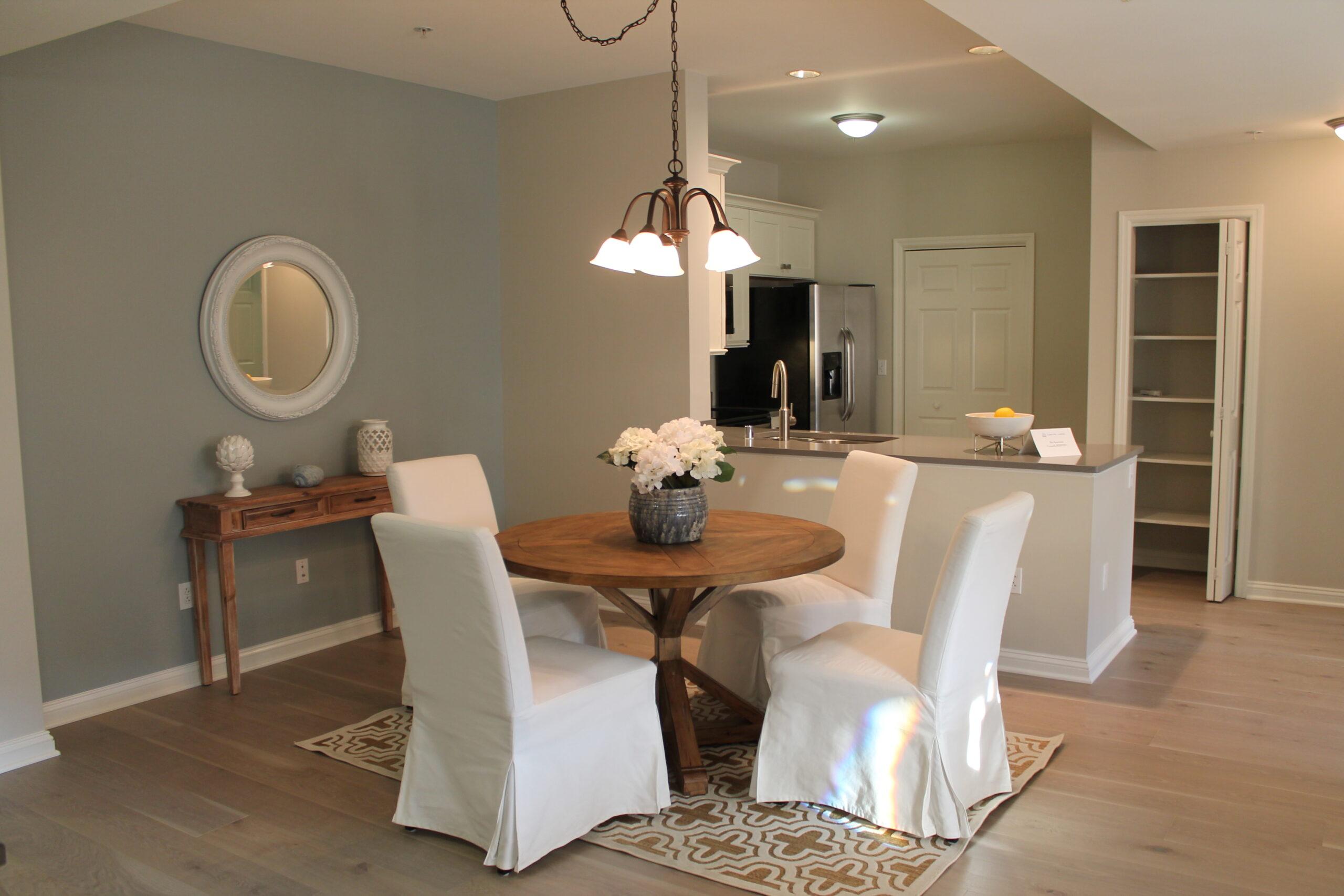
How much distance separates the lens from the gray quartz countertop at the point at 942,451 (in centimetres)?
397

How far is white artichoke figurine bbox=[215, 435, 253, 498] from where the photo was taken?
396cm

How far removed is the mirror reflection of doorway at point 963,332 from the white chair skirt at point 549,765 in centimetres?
463

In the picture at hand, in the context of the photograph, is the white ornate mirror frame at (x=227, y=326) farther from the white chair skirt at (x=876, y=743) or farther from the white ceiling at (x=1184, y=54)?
the white ceiling at (x=1184, y=54)

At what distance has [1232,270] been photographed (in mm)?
5023

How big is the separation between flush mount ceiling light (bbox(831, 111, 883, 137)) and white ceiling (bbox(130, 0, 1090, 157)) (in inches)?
3.1

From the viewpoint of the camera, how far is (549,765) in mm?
2617

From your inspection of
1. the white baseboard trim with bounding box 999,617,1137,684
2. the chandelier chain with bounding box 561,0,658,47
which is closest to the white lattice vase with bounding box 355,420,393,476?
the chandelier chain with bounding box 561,0,658,47

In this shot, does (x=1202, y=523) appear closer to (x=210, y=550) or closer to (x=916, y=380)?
(x=916, y=380)

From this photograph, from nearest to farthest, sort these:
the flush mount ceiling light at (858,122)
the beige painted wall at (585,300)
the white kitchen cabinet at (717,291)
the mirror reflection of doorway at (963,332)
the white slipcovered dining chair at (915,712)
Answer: the white slipcovered dining chair at (915,712) → the beige painted wall at (585,300) → the white kitchen cabinet at (717,291) → the flush mount ceiling light at (858,122) → the mirror reflection of doorway at (963,332)

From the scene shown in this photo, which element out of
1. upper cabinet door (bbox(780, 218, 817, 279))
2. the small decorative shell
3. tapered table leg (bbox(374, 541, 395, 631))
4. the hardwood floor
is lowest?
the hardwood floor

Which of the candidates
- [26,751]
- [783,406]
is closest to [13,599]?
[26,751]

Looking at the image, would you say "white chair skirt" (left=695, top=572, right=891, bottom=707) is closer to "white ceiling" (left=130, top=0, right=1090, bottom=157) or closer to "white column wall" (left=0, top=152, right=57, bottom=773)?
"white ceiling" (left=130, top=0, right=1090, bottom=157)

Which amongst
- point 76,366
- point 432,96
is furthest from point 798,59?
point 76,366

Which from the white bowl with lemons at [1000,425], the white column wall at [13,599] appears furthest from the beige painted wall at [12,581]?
the white bowl with lemons at [1000,425]
